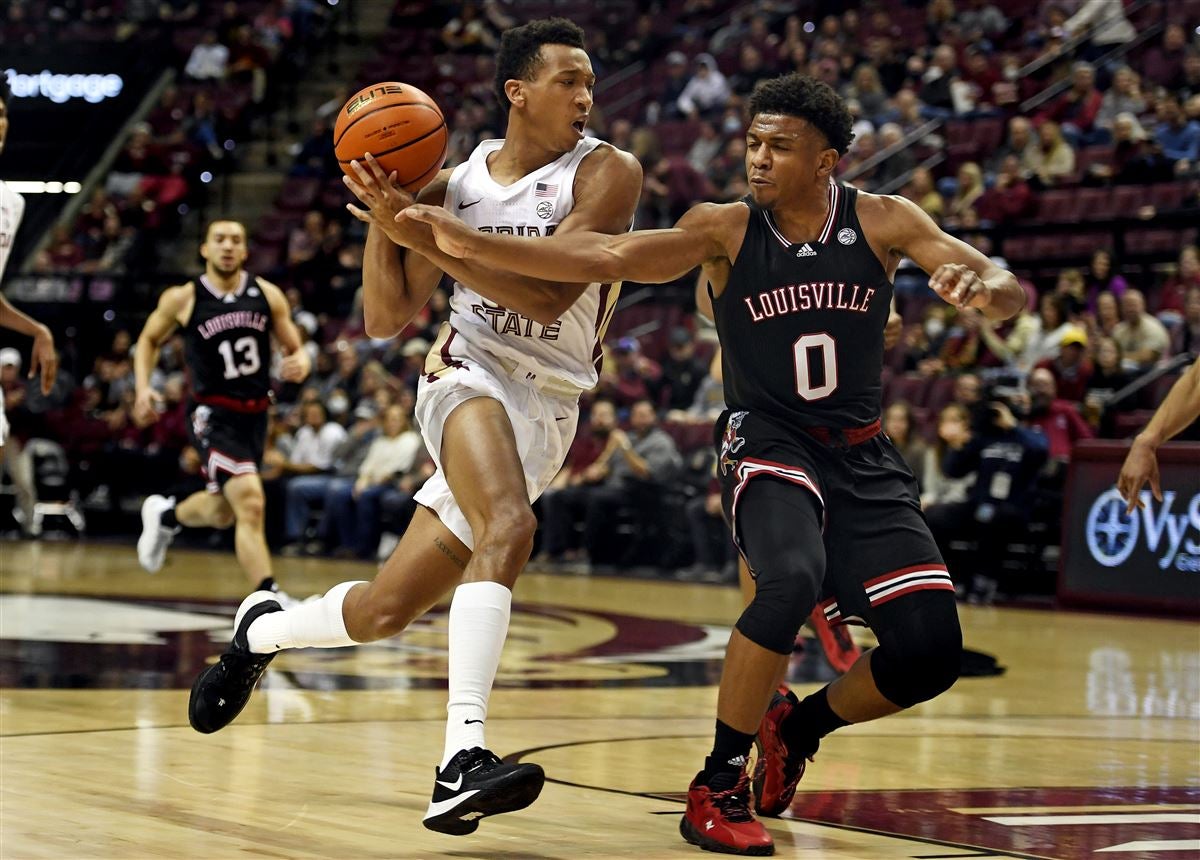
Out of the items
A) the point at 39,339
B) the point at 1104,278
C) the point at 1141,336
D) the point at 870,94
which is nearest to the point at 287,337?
the point at 39,339

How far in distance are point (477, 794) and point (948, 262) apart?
1.80 m

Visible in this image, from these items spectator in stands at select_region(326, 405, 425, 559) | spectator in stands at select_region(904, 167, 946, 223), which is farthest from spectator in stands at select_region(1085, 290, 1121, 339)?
spectator in stands at select_region(326, 405, 425, 559)

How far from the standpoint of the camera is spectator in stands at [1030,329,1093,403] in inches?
480

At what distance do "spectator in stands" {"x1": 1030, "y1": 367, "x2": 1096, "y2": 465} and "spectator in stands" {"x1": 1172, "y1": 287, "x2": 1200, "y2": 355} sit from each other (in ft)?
2.81

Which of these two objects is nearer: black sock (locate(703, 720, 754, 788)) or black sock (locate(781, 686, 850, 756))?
black sock (locate(703, 720, 754, 788))

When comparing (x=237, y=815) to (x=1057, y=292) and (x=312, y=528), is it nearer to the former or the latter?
(x=1057, y=292)

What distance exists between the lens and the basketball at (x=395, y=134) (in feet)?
14.4

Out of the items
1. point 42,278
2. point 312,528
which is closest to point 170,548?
point 312,528

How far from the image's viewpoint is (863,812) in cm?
451

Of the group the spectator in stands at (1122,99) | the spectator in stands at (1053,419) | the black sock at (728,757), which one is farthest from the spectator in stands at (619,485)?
the black sock at (728,757)

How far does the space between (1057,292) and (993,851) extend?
9479mm

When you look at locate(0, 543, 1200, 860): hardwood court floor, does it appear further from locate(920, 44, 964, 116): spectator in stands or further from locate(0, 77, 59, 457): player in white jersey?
locate(920, 44, 964, 116): spectator in stands

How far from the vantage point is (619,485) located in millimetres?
14281

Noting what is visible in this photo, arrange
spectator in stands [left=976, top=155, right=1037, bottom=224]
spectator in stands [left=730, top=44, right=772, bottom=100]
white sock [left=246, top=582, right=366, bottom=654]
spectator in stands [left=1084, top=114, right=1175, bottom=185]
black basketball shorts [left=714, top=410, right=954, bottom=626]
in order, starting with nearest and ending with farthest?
black basketball shorts [left=714, top=410, right=954, bottom=626]
white sock [left=246, top=582, right=366, bottom=654]
spectator in stands [left=1084, top=114, right=1175, bottom=185]
spectator in stands [left=976, top=155, right=1037, bottom=224]
spectator in stands [left=730, top=44, right=772, bottom=100]
